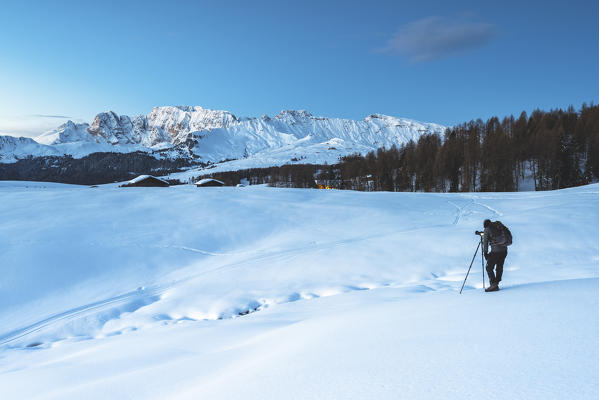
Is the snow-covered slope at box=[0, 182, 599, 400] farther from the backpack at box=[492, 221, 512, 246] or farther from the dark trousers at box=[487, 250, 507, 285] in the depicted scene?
the backpack at box=[492, 221, 512, 246]

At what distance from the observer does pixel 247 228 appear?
18094mm

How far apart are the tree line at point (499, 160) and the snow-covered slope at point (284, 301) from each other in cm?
4339

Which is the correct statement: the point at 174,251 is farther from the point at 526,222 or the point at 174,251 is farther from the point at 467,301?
the point at 526,222

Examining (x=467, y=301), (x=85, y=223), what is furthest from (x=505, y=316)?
(x=85, y=223)

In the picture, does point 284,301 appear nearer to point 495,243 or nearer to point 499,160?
point 495,243

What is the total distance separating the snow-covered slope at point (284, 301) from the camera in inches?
137

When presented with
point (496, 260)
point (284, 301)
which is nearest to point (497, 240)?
point (496, 260)

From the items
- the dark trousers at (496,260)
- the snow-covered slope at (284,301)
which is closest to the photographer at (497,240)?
the dark trousers at (496,260)

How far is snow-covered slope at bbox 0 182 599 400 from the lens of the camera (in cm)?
348

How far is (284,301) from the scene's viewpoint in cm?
984

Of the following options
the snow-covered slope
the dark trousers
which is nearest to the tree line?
the snow-covered slope

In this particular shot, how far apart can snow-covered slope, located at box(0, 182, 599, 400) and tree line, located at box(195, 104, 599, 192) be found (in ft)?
142

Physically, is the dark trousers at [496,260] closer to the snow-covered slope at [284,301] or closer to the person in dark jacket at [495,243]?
the person in dark jacket at [495,243]

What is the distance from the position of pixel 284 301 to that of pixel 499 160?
6121cm
